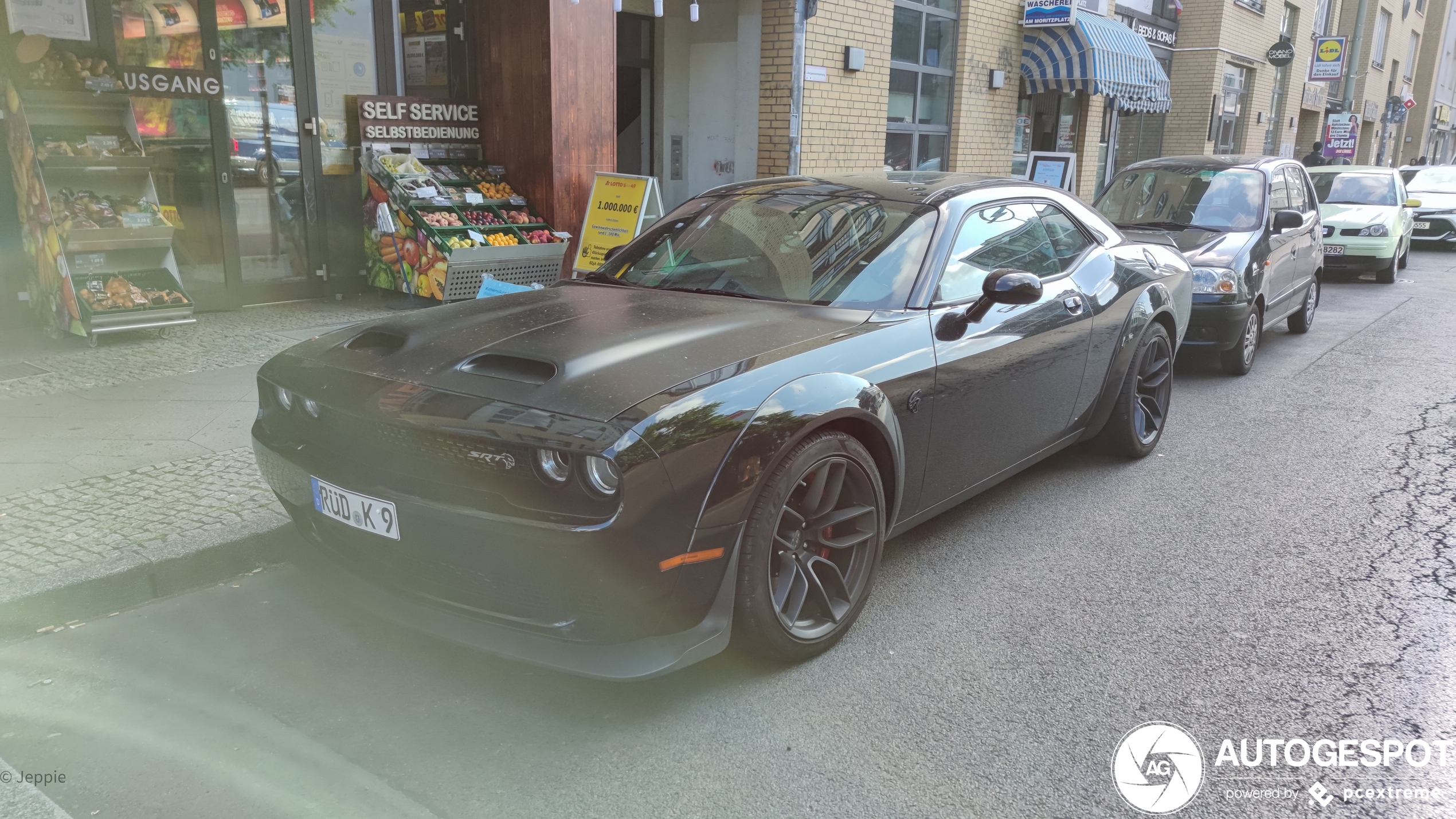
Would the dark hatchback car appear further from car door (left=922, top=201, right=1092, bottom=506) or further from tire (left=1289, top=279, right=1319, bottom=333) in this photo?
car door (left=922, top=201, right=1092, bottom=506)

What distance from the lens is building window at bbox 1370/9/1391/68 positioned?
3819 cm

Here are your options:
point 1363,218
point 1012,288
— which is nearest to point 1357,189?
point 1363,218

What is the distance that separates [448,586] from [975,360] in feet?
7.13

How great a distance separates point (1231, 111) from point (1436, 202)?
5.81 meters

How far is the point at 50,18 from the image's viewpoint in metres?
7.05

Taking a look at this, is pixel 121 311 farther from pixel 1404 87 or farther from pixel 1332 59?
pixel 1404 87

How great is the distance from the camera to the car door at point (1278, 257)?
8.24 metres

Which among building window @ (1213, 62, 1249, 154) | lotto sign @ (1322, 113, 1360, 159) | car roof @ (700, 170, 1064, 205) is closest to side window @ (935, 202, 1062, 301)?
car roof @ (700, 170, 1064, 205)

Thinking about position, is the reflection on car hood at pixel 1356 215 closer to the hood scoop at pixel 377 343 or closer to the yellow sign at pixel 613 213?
the yellow sign at pixel 613 213

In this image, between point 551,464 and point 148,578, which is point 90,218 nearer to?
point 148,578

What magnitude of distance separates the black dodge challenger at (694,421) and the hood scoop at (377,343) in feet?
0.04

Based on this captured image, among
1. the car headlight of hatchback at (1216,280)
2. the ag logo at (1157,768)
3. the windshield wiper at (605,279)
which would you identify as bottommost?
the ag logo at (1157,768)

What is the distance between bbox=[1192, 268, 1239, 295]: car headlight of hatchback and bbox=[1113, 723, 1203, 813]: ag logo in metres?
5.46

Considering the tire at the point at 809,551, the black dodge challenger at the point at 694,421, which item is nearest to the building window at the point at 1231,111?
the black dodge challenger at the point at 694,421
